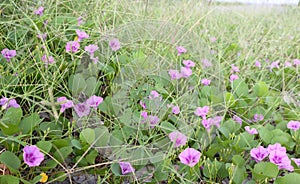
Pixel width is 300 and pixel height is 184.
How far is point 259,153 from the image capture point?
41.8 inches

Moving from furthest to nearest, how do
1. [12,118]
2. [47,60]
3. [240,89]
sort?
1. [240,89]
2. [47,60]
3. [12,118]

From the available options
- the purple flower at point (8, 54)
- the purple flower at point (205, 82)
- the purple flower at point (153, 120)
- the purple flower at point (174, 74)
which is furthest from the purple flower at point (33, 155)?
the purple flower at point (205, 82)

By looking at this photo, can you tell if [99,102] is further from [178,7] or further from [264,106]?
[178,7]

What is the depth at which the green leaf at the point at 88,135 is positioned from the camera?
954 mm

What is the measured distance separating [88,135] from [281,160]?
475 mm

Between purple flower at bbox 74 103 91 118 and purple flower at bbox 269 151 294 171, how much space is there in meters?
0.48

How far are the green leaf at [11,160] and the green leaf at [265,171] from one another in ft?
1.79

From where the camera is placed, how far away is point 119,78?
4.05 feet

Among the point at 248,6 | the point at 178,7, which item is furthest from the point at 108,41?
the point at 248,6

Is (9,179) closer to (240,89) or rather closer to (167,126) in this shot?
(167,126)

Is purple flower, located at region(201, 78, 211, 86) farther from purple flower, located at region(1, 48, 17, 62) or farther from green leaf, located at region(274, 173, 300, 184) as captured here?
purple flower, located at region(1, 48, 17, 62)

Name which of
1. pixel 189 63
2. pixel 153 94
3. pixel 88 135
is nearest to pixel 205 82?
pixel 189 63

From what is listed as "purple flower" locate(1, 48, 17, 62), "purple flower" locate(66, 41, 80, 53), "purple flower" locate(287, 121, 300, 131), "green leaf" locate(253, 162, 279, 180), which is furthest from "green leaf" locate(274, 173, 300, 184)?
"purple flower" locate(1, 48, 17, 62)

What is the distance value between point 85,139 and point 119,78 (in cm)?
32
